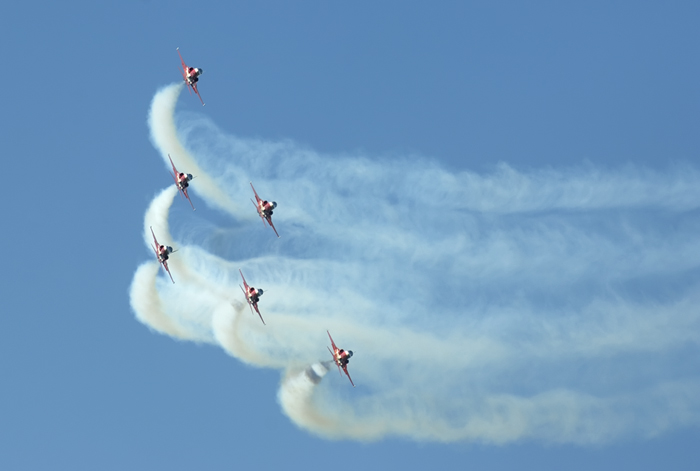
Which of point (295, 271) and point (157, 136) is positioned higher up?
point (157, 136)

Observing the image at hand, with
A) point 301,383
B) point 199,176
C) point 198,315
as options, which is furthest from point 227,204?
point 301,383

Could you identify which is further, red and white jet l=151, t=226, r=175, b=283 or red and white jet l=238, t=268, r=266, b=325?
red and white jet l=151, t=226, r=175, b=283

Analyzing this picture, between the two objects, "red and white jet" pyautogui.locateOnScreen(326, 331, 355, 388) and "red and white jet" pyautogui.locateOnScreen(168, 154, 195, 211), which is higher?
"red and white jet" pyautogui.locateOnScreen(168, 154, 195, 211)

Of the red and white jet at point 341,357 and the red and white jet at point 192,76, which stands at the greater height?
the red and white jet at point 192,76

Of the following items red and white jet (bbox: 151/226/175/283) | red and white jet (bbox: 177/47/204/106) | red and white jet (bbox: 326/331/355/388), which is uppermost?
red and white jet (bbox: 177/47/204/106)

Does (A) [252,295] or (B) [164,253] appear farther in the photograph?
(B) [164,253]

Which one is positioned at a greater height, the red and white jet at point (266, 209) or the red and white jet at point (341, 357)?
the red and white jet at point (266, 209)

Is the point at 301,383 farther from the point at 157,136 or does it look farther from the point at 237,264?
the point at 157,136

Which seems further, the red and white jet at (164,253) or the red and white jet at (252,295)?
the red and white jet at (164,253)

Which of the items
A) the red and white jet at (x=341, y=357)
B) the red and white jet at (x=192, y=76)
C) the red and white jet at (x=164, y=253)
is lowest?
the red and white jet at (x=341, y=357)

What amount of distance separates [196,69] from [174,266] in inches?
773

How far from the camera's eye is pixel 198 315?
10188cm

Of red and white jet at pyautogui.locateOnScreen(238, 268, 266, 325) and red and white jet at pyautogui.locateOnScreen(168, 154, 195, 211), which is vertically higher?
red and white jet at pyautogui.locateOnScreen(168, 154, 195, 211)

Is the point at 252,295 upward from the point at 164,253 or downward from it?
downward
